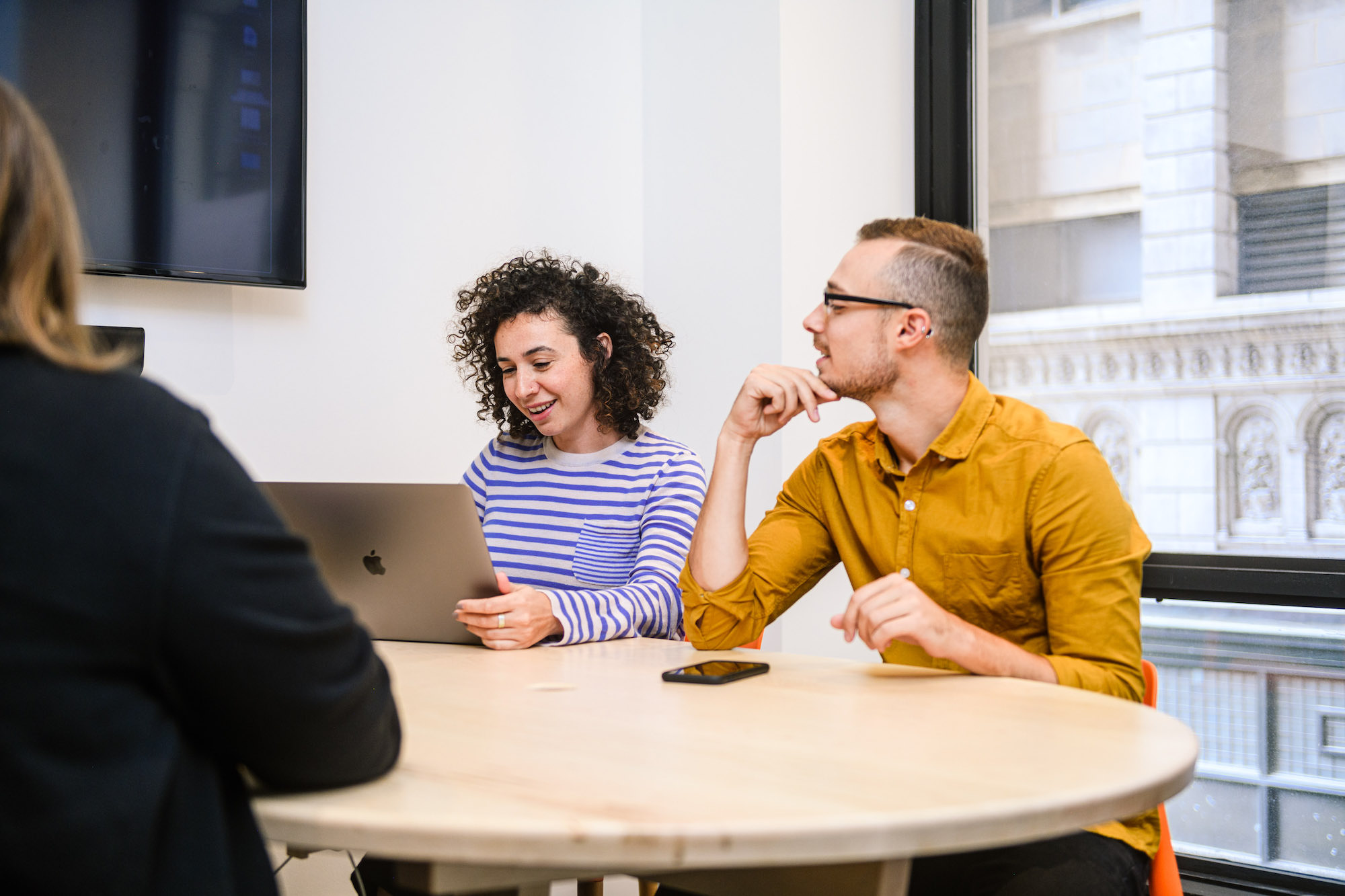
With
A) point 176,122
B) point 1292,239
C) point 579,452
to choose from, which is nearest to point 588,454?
point 579,452

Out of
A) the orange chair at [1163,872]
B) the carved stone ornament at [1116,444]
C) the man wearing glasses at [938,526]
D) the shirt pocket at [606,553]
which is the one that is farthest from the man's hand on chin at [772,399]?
the carved stone ornament at [1116,444]

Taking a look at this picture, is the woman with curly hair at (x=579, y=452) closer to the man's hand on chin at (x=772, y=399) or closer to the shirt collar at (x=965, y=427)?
the man's hand on chin at (x=772, y=399)

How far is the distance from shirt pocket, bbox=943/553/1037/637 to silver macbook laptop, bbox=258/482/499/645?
2.05ft

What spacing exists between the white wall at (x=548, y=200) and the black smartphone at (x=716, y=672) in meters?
1.45

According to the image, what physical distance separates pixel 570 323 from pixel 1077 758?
4.57 feet

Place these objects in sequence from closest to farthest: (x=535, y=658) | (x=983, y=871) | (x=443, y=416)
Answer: (x=983, y=871)
(x=535, y=658)
(x=443, y=416)

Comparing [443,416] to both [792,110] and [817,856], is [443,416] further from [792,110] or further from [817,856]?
[817,856]

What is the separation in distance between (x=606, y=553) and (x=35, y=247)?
1292mm

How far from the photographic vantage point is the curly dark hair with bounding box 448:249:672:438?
6.85 ft

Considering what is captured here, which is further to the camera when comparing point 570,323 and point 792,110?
point 792,110

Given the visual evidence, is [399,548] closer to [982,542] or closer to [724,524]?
[724,524]

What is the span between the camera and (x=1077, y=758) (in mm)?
941

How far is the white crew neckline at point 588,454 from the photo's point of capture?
202cm

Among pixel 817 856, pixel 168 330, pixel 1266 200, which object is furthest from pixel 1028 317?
pixel 817 856
